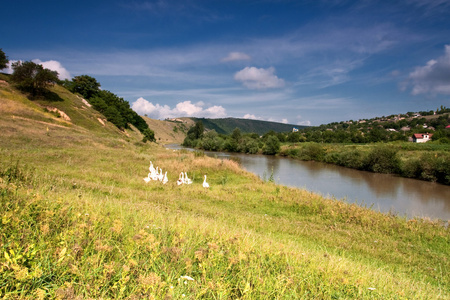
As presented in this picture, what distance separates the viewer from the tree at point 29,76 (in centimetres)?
3497

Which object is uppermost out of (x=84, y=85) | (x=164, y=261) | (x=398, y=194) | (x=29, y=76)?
(x=84, y=85)

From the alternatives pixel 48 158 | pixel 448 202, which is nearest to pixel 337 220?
pixel 48 158

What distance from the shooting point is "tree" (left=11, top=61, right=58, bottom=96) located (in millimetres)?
34969

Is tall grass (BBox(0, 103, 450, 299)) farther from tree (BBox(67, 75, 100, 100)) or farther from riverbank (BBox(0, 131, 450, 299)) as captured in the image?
tree (BBox(67, 75, 100, 100))

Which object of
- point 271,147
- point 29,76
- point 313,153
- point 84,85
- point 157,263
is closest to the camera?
point 157,263

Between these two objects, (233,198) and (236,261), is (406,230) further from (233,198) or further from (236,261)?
(236,261)

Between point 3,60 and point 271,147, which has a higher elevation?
point 3,60

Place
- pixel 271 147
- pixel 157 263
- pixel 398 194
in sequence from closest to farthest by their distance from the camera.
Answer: pixel 157 263 < pixel 398 194 < pixel 271 147

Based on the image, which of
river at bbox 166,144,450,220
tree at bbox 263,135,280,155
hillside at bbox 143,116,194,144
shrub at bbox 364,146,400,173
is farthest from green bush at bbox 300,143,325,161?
hillside at bbox 143,116,194,144

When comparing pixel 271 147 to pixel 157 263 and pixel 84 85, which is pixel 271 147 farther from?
pixel 157 263

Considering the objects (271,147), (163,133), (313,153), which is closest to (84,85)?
(271,147)

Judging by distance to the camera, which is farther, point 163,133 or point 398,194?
point 163,133

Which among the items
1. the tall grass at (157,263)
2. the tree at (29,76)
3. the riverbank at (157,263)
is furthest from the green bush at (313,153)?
the riverbank at (157,263)

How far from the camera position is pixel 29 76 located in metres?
35.5
